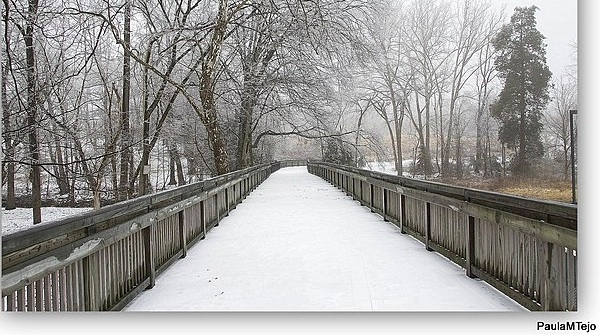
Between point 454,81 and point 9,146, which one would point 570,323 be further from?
point 454,81

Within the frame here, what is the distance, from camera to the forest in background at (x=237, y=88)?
8945mm

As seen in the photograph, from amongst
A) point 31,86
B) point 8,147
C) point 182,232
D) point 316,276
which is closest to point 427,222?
point 316,276

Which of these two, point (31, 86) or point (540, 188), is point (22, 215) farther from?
point (540, 188)

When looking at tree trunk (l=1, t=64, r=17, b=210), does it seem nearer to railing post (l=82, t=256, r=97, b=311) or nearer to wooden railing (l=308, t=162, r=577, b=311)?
railing post (l=82, t=256, r=97, b=311)

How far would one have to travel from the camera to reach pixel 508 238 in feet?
11.0

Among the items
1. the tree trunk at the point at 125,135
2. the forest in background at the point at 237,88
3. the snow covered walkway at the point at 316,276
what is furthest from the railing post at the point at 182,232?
the tree trunk at the point at 125,135

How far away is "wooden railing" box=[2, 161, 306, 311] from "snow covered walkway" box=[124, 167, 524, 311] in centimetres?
20

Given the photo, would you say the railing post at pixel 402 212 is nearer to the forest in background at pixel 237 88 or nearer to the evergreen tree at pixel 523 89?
the forest in background at pixel 237 88

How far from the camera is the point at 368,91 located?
826 inches

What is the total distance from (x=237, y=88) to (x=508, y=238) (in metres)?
12.1

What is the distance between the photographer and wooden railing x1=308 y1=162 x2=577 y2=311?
2.78 m

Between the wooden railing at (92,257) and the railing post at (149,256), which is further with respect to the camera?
the railing post at (149,256)

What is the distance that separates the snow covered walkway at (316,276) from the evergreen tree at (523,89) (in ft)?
10.5

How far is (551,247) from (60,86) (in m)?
10.3
